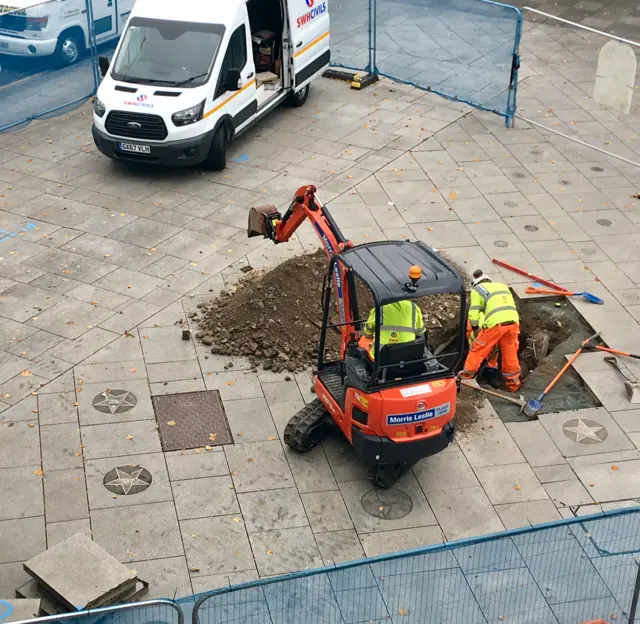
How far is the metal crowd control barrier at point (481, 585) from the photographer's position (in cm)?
782

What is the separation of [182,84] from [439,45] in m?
6.00

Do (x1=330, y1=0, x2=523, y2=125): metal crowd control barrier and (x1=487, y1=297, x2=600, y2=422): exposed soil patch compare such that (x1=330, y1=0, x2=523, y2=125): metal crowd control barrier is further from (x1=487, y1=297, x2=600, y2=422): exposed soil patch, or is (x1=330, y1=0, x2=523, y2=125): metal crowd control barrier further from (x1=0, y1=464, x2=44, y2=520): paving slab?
(x1=0, y1=464, x2=44, y2=520): paving slab

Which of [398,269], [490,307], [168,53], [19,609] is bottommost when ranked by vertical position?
[490,307]

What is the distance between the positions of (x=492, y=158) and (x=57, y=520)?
10534 mm

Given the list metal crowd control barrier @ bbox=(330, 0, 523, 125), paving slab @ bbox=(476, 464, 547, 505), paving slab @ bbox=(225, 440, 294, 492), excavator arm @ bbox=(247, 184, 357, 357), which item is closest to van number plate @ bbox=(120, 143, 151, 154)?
excavator arm @ bbox=(247, 184, 357, 357)

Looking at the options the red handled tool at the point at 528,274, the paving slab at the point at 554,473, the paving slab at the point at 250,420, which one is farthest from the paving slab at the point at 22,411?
the red handled tool at the point at 528,274

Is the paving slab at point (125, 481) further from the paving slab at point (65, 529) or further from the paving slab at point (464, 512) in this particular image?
the paving slab at point (464, 512)

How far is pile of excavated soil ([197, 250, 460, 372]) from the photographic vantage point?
12.3 meters

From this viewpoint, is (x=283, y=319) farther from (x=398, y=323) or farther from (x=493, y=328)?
(x=398, y=323)

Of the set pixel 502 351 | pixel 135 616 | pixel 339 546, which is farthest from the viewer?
pixel 502 351

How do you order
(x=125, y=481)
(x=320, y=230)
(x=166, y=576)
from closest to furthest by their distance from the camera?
(x=166, y=576) < (x=125, y=481) < (x=320, y=230)

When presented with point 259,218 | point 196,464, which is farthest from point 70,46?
point 196,464

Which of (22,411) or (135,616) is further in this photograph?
(22,411)

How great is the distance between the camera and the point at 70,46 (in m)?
19.3
